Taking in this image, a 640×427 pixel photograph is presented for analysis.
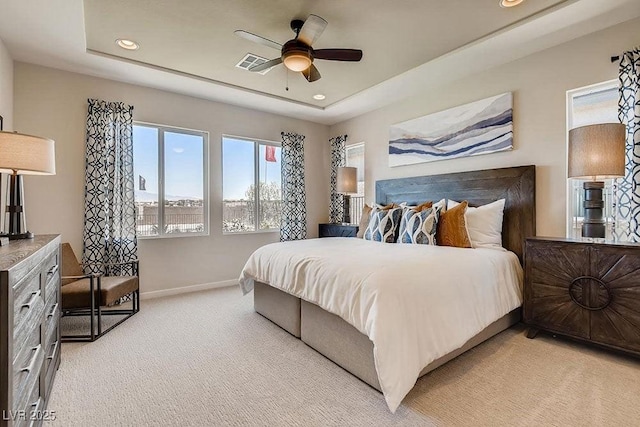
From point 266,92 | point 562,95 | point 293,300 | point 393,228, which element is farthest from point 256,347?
point 562,95

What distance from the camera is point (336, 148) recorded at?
574 cm

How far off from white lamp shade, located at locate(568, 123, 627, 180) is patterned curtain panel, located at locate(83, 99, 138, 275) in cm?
469

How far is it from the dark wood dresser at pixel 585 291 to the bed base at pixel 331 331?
1.31 feet

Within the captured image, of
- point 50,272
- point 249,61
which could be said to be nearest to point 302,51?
point 249,61

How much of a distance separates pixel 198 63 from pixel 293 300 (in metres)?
2.81

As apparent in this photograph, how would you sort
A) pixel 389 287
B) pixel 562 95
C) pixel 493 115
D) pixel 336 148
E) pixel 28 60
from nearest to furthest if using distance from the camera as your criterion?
pixel 389 287
pixel 562 95
pixel 28 60
pixel 493 115
pixel 336 148

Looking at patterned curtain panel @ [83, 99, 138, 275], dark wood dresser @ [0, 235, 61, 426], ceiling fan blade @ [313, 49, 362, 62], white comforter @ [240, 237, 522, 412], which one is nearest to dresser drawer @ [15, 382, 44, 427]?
dark wood dresser @ [0, 235, 61, 426]

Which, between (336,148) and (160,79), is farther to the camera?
(336,148)

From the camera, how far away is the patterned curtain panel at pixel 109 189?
369 cm

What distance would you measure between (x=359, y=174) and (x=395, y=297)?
368 centimetres

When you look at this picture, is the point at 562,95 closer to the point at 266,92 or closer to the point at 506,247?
the point at 506,247

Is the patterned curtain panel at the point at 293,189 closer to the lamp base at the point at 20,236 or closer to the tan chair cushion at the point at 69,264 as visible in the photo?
the tan chair cushion at the point at 69,264

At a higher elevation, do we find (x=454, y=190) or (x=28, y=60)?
(x=28, y=60)

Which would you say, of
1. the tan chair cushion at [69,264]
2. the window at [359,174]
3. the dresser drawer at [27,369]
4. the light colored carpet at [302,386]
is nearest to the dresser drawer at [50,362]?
the light colored carpet at [302,386]
